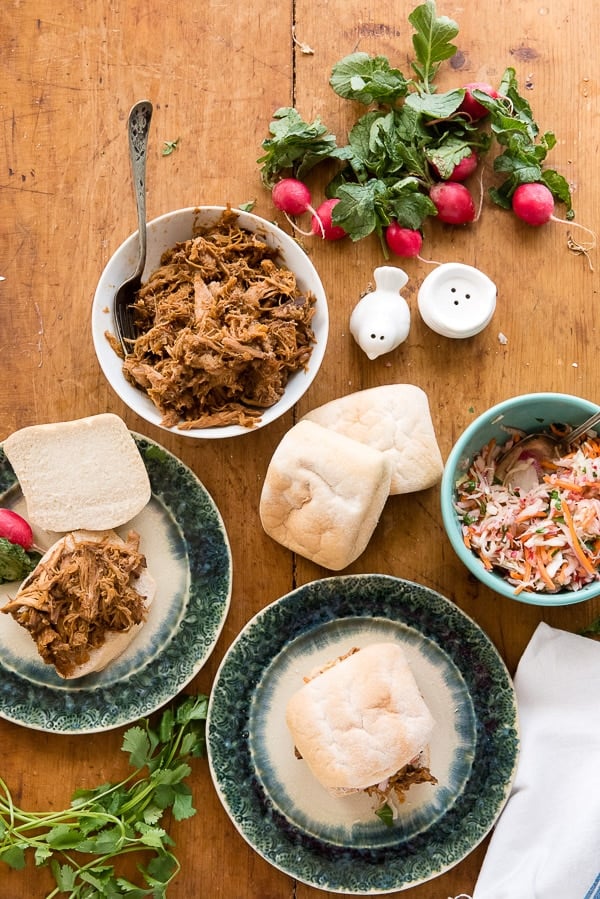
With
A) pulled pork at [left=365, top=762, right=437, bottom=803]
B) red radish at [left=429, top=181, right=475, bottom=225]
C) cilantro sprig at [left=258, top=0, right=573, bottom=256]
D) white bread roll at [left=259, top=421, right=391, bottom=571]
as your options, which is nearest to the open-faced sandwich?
white bread roll at [left=259, top=421, right=391, bottom=571]

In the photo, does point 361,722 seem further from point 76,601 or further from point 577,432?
point 577,432

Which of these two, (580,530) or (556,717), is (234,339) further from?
(556,717)

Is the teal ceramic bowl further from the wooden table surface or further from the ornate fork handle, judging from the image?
the ornate fork handle

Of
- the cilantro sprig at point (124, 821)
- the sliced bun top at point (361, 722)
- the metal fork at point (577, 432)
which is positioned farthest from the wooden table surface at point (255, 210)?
the sliced bun top at point (361, 722)

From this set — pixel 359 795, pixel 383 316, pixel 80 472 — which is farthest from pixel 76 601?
pixel 383 316

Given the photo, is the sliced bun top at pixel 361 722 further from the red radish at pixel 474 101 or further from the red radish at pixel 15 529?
the red radish at pixel 474 101
